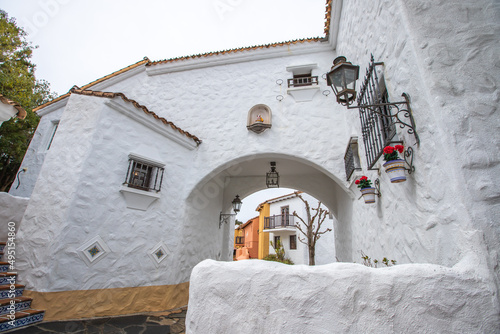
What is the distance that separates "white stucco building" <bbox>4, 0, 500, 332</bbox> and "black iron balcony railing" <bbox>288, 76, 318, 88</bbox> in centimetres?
5

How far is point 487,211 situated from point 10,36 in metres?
12.3

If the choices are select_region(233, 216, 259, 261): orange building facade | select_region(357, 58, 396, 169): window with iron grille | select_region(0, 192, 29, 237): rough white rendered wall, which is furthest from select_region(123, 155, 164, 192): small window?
select_region(233, 216, 259, 261): orange building facade

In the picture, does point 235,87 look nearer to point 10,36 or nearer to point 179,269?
point 179,269

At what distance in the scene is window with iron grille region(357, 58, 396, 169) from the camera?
241 cm

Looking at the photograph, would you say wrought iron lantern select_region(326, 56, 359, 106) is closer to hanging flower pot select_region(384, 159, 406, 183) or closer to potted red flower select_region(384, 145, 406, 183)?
potted red flower select_region(384, 145, 406, 183)

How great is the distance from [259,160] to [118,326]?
4468mm

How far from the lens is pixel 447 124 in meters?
1.67

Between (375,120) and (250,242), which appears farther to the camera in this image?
(250,242)

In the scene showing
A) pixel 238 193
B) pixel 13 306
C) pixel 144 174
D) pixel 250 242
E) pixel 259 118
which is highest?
pixel 259 118

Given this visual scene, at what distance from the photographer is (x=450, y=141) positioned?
1.63m

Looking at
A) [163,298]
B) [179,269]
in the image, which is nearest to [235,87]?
[179,269]

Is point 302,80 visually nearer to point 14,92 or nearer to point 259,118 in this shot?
point 259,118

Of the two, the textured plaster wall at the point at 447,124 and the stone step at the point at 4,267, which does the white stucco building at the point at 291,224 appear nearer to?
the textured plaster wall at the point at 447,124

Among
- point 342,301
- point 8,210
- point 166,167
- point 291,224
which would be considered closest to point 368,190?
point 342,301
